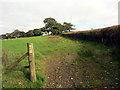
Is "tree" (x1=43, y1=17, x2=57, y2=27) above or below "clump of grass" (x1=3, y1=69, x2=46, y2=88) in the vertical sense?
above

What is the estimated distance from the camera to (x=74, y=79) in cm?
400

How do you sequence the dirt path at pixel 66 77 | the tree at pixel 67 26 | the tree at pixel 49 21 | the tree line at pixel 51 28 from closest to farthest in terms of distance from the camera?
the dirt path at pixel 66 77, the tree line at pixel 51 28, the tree at pixel 49 21, the tree at pixel 67 26

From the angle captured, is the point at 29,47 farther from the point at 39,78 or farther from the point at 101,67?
the point at 101,67

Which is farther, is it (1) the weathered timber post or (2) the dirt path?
(2) the dirt path

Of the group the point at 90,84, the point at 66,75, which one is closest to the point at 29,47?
the point at 66,75

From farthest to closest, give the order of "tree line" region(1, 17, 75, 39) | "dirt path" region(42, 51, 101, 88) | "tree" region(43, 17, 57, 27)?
"tree" region(43, 17, 57, 27), "tree line" region(1, 17, 75, 39), "dirt path" region(42, 51, 101, 88)

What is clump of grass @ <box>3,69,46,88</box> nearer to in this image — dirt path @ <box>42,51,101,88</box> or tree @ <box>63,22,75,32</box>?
dirt path @ <box>42,51,101,88</box>

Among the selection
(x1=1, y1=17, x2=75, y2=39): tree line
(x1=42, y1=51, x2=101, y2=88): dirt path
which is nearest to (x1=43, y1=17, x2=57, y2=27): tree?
(x1=1, y1=17, x2=75, y2=39): tree line

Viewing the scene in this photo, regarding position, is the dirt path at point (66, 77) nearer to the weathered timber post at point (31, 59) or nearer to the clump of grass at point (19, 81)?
the clump of grass at point (19, 81)

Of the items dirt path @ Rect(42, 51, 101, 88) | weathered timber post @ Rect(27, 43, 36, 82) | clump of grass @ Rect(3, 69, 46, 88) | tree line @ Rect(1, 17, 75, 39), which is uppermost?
tree line @ Rect(1, 17, 75, 39)

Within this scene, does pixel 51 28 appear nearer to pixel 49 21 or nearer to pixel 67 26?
pixel 49 21

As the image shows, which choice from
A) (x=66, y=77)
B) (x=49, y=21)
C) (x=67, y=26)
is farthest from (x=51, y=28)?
(x=66, y=77)

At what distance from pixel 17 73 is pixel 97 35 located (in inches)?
371

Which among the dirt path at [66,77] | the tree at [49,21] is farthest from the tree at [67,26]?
the dirt path at [66,77]
